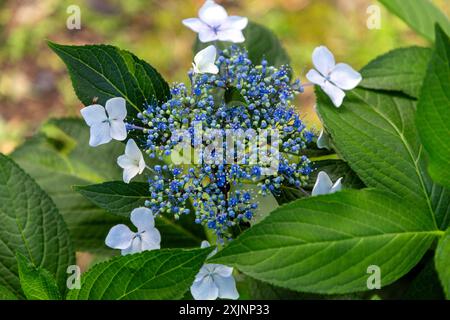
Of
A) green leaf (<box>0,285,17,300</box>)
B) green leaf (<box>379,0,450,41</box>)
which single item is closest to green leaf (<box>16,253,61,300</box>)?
green leaf (<box>0,285,17,300</box>)

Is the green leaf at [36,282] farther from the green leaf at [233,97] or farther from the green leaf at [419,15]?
the green leaf at [419,15]

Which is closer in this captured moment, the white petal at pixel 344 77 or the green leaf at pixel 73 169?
the white petal at pixel 344 77

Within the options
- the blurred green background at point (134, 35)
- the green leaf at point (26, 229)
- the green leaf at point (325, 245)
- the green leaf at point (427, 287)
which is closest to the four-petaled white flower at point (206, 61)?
the green leaf at point (325, 245)

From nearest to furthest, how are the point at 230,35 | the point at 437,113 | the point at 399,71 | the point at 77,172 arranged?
the point at 437,113 < the point at 230,35 < the point at 399,71 < the point at 77,172

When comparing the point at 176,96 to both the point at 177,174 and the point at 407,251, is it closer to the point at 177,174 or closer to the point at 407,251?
the point at 177,174

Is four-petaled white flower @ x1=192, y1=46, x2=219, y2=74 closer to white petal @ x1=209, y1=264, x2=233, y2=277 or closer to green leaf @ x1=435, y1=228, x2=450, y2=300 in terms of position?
white petal @ x1=209, y1=264, x2=233, y2=277

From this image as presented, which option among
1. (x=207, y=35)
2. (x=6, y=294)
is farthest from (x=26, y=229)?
(x=207, y=35)

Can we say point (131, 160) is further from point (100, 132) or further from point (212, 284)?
point (212, 284)

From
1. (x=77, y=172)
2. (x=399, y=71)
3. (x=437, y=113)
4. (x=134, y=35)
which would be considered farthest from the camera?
(x=134, y=35)
